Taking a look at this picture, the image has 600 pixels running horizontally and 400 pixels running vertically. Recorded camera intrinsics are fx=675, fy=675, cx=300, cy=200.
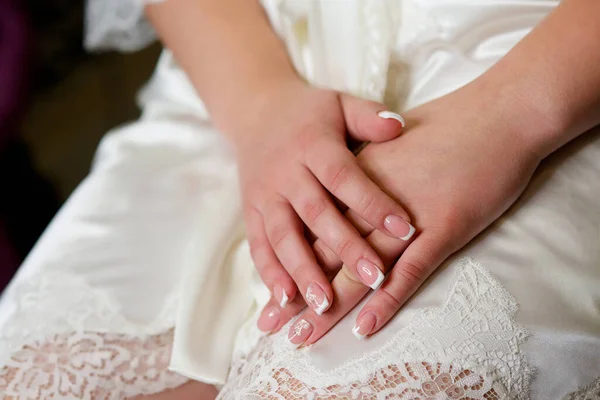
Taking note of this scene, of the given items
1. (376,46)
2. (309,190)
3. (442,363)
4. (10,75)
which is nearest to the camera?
(442,363)

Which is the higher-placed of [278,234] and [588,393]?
[278,234]

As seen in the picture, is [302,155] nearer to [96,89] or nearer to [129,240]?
[129,240]

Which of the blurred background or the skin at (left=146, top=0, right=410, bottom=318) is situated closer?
the skin at (left=146, top=0, right=410, bottom=318)

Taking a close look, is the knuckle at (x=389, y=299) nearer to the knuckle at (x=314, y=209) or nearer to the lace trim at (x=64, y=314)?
the knuckle at (x=314, y=209)

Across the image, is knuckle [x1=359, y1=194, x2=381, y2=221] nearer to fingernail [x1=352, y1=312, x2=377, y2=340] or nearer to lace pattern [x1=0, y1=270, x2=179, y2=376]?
fingernail [x1=352, y1=312, x2=377, y2=340]

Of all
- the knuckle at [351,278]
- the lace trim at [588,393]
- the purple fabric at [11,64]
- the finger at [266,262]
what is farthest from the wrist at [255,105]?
the purple fabric at [11,64]

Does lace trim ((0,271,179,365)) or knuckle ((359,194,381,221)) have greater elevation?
knuckle ((359,194,381,221))

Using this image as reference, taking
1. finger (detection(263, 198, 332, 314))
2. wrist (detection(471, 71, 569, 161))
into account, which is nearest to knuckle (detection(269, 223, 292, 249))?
finger (detection(263, 198, 332, 314))

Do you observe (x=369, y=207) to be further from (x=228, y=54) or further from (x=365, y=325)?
(x=228, y=54)

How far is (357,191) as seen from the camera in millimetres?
569

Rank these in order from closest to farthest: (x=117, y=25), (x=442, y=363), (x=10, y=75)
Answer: (x=442, y=363) → (x=117, y=25) → (x=10, y=75)

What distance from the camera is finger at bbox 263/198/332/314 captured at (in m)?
0.56

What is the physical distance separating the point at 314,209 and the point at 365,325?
116 mm

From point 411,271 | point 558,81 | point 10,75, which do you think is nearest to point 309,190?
point 411,271
